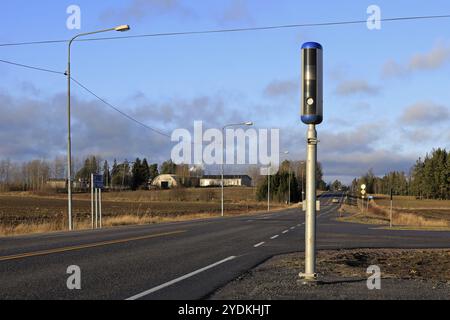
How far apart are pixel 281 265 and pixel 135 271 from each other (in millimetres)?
3597

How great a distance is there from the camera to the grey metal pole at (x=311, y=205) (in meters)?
9.95

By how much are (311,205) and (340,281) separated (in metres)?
1.71

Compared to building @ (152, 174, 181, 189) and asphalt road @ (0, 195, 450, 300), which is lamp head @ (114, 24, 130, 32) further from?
building @ (152, 174, 181, 189)

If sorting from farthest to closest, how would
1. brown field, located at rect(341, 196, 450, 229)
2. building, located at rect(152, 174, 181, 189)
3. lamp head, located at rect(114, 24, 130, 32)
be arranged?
building, located at rect(152, 174, 181, 189), brown field, located at rect(341, 196, 450, 229), lamp head, located at rect(114, 24, 130, 32)

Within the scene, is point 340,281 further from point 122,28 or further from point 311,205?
point 122,28

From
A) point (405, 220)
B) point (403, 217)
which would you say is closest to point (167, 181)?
point (403, 217)

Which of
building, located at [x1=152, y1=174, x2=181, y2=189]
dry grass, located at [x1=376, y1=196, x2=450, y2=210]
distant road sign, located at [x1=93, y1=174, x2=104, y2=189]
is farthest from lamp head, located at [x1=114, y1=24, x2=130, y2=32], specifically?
building, located at [x1=152, y1=174, x2=181, y2=189]

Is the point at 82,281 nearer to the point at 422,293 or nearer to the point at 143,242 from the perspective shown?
the point at 422,293

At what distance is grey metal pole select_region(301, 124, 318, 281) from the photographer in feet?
32.7

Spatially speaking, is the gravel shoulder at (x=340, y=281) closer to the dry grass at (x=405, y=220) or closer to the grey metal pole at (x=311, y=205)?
the grey metal pole at (x=311, y=205)

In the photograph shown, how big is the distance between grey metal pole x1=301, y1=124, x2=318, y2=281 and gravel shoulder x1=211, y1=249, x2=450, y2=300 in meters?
0.39

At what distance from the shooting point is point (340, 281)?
10617 mm

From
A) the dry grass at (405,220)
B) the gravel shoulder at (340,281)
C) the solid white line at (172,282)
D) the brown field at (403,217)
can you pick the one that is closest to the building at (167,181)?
the brown field at (403,217)

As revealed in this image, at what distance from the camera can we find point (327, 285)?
32.8 ft
